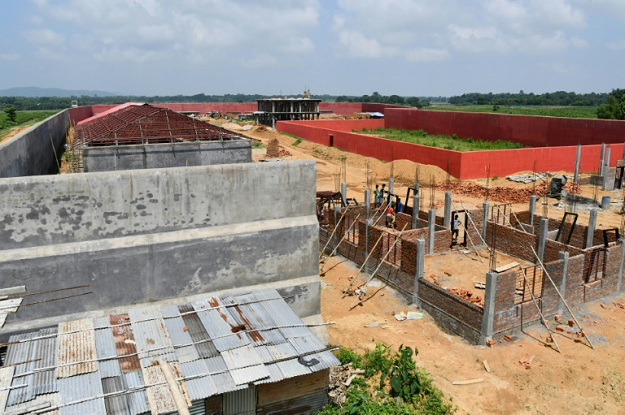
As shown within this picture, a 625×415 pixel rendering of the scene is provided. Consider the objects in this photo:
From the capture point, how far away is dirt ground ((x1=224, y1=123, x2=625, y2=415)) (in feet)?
29.4

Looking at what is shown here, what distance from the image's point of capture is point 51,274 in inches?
321

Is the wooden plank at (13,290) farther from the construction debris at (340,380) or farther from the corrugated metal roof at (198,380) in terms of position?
the construction debris at (340,380)

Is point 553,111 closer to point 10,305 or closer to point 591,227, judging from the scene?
point 591,227

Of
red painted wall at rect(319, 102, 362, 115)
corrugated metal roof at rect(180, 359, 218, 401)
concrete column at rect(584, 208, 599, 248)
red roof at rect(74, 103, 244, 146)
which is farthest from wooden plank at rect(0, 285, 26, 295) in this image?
red painted wall at rect(319, 102, 362, 115)

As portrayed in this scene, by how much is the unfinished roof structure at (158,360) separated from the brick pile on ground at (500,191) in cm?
1884

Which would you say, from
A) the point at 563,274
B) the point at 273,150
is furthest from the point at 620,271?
the point at 273,150

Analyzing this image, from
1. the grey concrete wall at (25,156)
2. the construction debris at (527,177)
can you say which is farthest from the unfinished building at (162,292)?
the construction debris at (527,177)

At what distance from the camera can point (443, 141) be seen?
→ 4303 centimetres

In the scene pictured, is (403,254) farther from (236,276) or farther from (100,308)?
(100,308)

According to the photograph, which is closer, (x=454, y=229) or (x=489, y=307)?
(x=489, y=307)

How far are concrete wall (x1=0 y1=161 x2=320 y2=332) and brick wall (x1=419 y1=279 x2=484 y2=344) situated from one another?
3.13 m

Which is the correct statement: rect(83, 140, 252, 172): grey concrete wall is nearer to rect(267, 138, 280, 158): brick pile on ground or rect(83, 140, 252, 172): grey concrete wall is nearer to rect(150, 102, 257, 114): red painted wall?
rect(267, 138, 280, 158): brick pile on ground

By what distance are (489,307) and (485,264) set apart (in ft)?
16.7

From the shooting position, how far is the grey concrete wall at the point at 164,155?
12.8m
